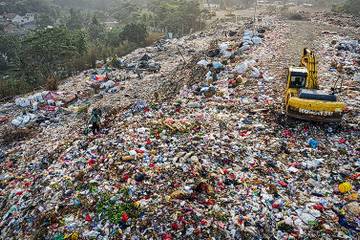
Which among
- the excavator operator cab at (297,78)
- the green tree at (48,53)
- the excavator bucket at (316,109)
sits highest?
the excavator operator cab at (297,78)

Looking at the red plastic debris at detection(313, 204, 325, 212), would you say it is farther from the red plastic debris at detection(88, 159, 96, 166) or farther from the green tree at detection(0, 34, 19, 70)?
the green tree at detection(0, 34, 19, 70)

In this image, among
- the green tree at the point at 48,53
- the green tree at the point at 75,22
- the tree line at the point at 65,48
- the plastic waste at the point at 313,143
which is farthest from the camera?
the green tree at the point at 75,22

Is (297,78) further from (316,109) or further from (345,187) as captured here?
(345,187)

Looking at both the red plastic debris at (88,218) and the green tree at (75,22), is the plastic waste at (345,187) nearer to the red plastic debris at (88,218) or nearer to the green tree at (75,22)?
the red plastic debris at (88,218)

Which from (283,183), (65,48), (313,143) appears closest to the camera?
(283,183)

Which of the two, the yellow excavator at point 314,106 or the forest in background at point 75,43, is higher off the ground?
the yellow excavator at point 314,106

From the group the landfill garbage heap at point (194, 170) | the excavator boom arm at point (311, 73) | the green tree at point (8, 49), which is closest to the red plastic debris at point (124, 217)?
the landfill garbage heap at point (194, 170)

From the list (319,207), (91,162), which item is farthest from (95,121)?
(319,207)

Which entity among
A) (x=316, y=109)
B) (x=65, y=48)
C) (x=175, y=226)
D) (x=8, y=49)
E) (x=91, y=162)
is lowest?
(x=8, y=49)
